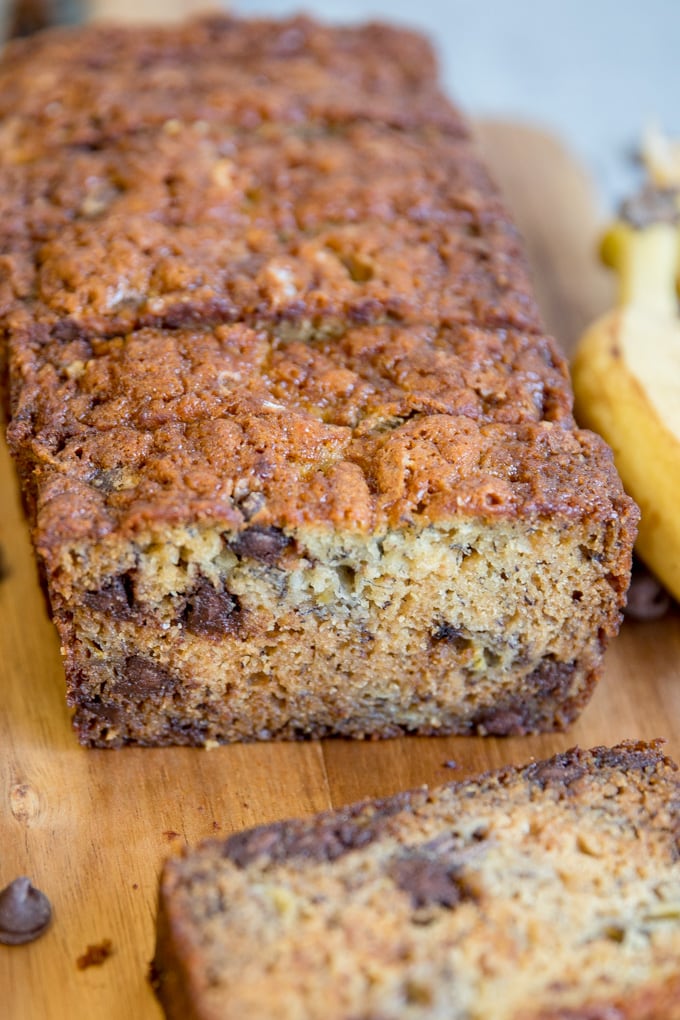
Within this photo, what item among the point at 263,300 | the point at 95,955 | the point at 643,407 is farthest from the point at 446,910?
the point at 263,300

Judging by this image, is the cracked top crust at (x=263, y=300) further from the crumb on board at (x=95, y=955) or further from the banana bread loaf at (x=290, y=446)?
the crumb on board at (x=95, y=955)

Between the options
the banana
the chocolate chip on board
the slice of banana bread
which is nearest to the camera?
the slice of banana bread

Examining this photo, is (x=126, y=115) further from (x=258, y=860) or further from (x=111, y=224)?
(x=258, y=860)

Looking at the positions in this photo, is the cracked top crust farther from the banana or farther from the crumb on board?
the crumb on board

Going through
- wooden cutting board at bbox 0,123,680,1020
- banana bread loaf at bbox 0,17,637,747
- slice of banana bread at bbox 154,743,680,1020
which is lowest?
wooden cutting board at bbox 0,123,680,1020

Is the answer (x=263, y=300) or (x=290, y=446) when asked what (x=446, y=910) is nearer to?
(x=290, y=446)

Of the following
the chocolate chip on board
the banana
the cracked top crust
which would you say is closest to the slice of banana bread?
the chocolate chip on board
